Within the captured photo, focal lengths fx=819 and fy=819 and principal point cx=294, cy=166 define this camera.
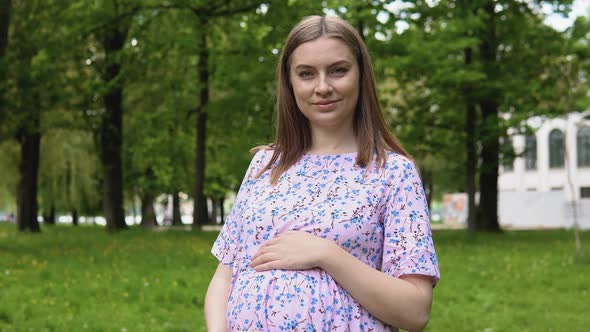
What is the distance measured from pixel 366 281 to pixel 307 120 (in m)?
0.67

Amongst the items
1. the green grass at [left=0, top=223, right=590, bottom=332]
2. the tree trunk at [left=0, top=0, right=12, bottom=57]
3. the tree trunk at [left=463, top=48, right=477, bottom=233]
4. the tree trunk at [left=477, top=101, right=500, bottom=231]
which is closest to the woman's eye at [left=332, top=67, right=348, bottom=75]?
the green grass at [left=0, top=223, right=590, bottom=332]

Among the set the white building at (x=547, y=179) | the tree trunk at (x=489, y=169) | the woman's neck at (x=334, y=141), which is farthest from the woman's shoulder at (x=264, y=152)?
the white building at (x=547, y=179)

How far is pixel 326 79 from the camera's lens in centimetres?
259

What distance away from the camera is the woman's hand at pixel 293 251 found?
2.42 m

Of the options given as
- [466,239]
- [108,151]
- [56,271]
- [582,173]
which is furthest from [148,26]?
[582,173]

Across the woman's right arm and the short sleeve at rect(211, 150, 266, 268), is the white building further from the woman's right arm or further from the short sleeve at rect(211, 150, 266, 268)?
the woman's right arm

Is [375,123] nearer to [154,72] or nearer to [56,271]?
[56,271]

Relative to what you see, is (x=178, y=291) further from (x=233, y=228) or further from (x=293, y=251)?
(x=293, y=251)

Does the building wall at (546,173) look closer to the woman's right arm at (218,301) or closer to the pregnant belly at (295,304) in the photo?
the woman's right arm at (218,301)

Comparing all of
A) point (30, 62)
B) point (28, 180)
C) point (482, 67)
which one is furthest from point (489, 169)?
point (28, 180)

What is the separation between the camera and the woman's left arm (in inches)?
93.7

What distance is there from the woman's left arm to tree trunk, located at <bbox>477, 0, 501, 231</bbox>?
20.5 meters

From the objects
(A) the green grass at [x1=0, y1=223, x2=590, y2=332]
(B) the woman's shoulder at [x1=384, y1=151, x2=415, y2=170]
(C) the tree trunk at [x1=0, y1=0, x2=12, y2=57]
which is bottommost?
(A) the green grass at [x1=0, y1=223, x2=590, y2=332]

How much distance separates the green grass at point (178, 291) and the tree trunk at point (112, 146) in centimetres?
1153
